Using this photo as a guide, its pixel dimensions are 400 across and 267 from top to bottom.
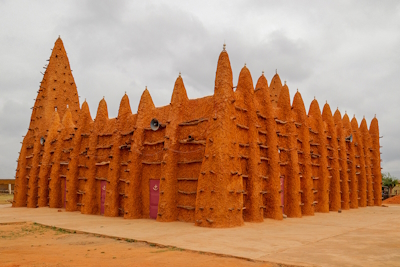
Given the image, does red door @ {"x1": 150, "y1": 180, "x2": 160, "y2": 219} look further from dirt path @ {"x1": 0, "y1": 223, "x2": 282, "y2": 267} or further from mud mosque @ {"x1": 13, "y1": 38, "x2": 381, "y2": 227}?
dirt path @ {"x1": 0, "y1": 223, "x2": 282, "y2": 267}

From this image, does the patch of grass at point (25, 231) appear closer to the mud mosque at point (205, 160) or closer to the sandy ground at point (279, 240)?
the sandy ground at point (279, 240)

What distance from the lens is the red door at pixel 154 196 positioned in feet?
62.2

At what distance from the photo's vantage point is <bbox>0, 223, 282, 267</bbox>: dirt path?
8.97 metres

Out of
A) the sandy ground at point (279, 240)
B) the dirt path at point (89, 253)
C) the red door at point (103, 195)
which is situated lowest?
the dirt path at point (89, 253)

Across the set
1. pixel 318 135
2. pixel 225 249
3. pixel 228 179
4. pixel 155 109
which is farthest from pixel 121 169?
pixel 318 135

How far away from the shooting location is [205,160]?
15922 millimetres

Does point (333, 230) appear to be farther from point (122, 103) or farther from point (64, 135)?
point (64, 135)

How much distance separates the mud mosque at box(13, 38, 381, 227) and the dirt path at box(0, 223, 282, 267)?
4880 millimetres

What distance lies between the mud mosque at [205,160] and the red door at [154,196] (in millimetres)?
55

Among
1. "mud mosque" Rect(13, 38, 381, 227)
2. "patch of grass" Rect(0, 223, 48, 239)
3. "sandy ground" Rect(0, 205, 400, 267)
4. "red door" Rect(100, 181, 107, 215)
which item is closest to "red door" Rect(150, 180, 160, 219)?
"mud mosque" Rect(13, 38, 381, 227)

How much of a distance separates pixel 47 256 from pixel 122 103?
13564mm

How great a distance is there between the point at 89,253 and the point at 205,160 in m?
7.05

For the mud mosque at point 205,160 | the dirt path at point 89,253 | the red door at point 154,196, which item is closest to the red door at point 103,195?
the mud mosque at point 205,160

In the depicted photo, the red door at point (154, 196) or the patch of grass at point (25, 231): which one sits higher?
the red door at point (154, 196)
